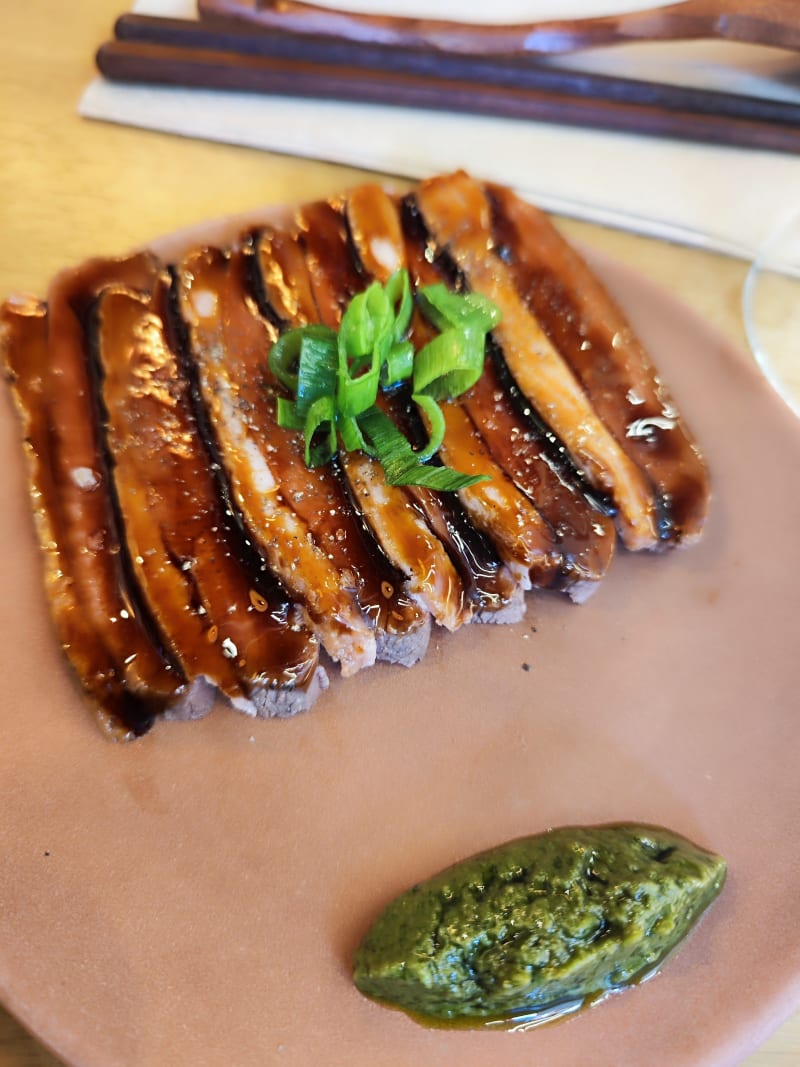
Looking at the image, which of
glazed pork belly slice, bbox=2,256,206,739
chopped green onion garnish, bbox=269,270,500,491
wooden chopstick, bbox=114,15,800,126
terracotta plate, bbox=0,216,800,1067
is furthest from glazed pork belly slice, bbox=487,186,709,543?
glazed pork belly slice, bbox=2,256,206,739

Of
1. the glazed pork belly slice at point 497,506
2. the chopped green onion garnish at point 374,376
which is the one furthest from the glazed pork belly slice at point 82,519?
the glazed pork belly slice at point 497,506

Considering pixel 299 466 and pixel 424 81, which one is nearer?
pixel 299 466

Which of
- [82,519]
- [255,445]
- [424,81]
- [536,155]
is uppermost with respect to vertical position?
[424,81]

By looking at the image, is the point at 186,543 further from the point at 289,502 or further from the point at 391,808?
the point at 391,808

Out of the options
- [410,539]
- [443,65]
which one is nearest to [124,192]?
[443,65]

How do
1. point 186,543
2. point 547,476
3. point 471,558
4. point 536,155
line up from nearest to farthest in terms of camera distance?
point 186,543 → point 471,558 → point 547,476 → point 536,155

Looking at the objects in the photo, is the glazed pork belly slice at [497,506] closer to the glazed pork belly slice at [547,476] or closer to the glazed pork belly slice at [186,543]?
the glazed pork belly slice at [547,476]

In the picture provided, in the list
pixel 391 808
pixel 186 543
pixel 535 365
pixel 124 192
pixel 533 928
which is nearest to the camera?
pixel 533 928
